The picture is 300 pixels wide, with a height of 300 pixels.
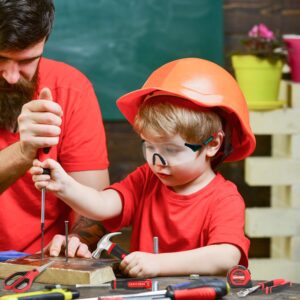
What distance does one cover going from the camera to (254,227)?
377 cm

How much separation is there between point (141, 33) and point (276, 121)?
0.92 meters

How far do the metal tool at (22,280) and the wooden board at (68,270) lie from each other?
25 millimetres

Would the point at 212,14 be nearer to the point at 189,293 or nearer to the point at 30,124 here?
the point at 30,124

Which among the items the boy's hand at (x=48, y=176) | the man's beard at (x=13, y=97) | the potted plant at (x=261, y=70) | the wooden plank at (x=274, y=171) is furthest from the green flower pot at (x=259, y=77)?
the boy's hand at (x=48, y=176)

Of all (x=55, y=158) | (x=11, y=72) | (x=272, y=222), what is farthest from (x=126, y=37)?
(x=11, y=72)

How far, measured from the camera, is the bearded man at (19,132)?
7.18 ft

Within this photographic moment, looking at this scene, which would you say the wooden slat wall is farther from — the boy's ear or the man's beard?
the boy's ear

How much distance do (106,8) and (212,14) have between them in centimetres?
55

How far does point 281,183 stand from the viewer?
148 inches

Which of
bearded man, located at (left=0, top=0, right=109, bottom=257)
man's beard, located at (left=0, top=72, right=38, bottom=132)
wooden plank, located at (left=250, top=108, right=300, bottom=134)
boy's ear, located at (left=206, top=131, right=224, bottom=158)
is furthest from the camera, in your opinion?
wooden plank, located at (left=250, top=108, right=300, bottom=134)

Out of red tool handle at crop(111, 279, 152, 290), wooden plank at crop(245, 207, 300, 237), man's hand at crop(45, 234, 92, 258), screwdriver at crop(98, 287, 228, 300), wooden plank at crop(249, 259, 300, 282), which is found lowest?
wooden plank at crop(249, 259, 300, 282)

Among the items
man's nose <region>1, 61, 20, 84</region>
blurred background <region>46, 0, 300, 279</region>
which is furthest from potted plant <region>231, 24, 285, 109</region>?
man's nose <region>1, 61, 20, 84</region>

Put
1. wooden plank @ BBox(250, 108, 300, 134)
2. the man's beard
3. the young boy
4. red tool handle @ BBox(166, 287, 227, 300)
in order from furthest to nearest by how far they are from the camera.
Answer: wooden plank @ BBox(250, 108, 300, 134) < the man's beard < the young boy < red tool handle @ BBox(166, 287, 227, 300)

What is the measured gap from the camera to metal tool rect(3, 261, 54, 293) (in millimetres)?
1648
